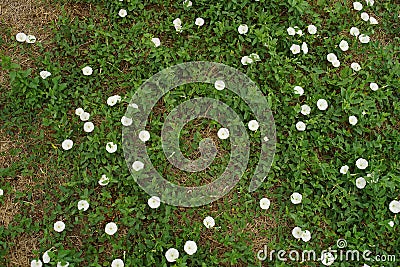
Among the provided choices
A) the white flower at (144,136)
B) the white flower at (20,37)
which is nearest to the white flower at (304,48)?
the white flower at (144,136)

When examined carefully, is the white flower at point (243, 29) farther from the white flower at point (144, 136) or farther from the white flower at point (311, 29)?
the white flower at point (144, 136)

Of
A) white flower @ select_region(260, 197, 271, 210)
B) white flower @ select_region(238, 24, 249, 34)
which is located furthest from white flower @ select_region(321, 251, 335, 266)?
white flower @ select_region(238, 24, 249, 34)

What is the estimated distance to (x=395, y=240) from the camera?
3.18 meters

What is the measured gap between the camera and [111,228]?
3.15 meters

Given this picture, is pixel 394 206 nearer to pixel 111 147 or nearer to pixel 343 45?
pixel 343 45

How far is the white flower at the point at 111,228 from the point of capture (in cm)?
314

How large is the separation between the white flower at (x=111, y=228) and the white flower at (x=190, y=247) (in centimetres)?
48

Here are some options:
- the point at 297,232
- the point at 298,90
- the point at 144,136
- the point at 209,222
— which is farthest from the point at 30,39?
the point at 297,232

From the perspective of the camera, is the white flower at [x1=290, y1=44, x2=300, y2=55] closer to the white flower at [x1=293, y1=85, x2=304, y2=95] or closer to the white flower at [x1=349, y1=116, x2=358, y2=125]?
the white flower at [x1=293, y1=85, x2=304, y2=95]

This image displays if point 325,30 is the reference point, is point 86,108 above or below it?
below

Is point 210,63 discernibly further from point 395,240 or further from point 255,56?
point 395,240

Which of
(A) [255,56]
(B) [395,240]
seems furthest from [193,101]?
(B) [395,240]

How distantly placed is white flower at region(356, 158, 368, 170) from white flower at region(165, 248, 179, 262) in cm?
142

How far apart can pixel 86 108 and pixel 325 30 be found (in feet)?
6.71
